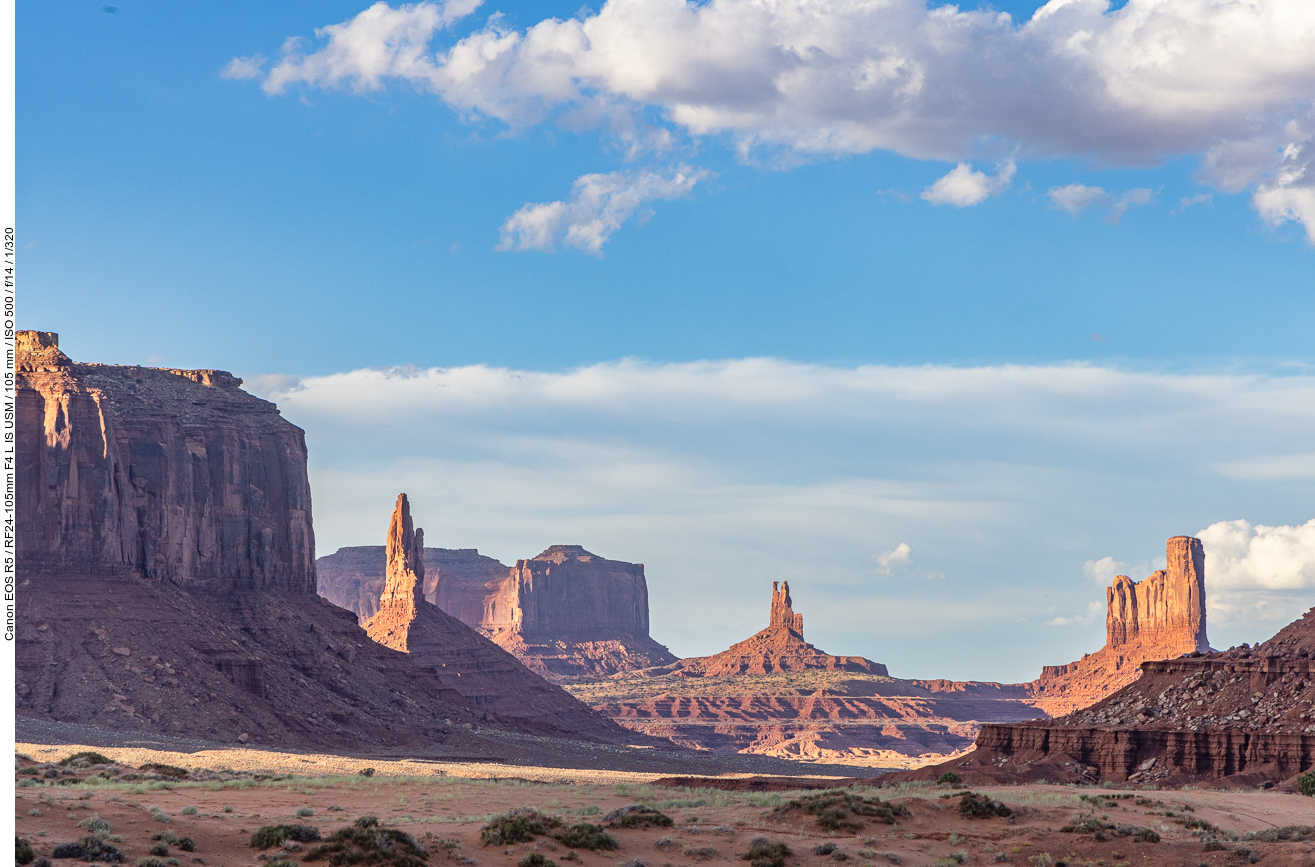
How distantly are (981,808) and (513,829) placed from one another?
1457 centimetres

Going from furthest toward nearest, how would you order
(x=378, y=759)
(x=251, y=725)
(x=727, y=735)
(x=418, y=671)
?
1. (x=727, y=735)
2. (x=418, y=671)
3. (x=251, y=725)
4. (x=378, y=759)

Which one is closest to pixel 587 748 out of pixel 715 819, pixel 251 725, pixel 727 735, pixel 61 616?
pixel 251 725

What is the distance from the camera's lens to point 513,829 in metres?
36.3

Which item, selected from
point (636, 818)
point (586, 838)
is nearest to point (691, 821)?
point (636, 818)

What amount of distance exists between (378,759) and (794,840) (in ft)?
188

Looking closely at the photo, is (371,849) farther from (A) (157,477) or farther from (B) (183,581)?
(A) (157,477)

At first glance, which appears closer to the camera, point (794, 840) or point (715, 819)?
point (794, 840)

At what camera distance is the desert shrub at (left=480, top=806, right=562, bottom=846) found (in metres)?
36.2

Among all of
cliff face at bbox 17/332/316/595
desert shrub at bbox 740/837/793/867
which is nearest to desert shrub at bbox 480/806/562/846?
desert shrub at bbox 740/837/793/867

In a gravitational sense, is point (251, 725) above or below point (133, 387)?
below

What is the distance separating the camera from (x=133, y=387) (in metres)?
130

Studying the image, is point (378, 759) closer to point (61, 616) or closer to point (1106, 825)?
point (61, 616)

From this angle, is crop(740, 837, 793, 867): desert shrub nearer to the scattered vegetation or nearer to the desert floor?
the desert floor

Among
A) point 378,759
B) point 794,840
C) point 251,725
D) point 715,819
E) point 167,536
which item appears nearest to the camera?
point 794,840
